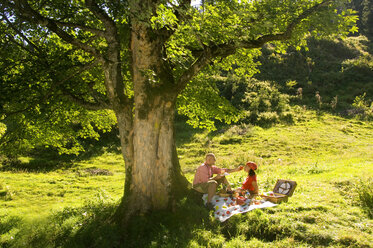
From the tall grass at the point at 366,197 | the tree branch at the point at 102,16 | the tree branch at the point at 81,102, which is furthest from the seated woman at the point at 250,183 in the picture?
the tree branch at the point at 102,16

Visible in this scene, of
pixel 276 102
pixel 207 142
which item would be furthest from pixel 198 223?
pixel 276 102

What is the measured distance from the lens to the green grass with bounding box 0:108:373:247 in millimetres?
6414

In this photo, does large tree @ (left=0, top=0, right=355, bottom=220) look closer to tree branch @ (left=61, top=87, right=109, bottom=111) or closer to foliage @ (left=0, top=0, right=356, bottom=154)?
foliage @ (left=0, top=0, right=356, bottom=154)

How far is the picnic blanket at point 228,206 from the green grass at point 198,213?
7.5 inches

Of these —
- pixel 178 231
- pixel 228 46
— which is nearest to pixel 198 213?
pixel 178 231

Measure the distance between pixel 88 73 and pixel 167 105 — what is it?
4243 mm

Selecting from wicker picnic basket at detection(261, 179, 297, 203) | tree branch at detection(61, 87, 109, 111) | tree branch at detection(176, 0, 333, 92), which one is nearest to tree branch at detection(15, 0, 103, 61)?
tree branch at detection(61, 87, 109, 111)

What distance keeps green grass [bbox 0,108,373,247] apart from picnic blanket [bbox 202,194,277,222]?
0.63ft

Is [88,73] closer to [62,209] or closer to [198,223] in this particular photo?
[62,209]

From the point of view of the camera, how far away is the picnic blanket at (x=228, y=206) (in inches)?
292

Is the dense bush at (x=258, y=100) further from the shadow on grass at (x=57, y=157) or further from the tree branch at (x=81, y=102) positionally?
the tree branch at (x=81, y=102)

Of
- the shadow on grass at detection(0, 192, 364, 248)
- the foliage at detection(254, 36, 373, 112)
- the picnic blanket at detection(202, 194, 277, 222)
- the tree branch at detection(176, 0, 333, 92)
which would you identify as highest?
the foliage at detection(254, 36, 373, 112)

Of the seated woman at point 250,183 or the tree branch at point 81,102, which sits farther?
the tree branch at point 81,102

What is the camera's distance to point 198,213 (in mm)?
7543
